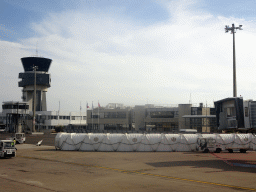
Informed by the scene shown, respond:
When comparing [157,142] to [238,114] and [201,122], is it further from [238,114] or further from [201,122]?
[201,122]

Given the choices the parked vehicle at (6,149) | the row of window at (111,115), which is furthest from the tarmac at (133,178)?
the row of window at (111,115)

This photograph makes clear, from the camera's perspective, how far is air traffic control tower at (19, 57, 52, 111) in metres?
168

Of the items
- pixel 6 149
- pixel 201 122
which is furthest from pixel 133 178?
pixel 201 122

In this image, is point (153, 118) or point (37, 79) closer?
point (153, 118)

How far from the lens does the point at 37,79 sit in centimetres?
16775

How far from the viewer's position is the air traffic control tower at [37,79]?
552 ft

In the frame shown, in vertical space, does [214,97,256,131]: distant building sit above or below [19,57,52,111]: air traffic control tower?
below

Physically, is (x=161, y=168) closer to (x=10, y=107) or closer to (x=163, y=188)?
(x=163, y=188)

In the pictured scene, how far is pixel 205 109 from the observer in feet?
335

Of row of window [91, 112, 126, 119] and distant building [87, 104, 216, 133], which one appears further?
row of window [91, 112, 126, 119]

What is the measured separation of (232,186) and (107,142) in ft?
105

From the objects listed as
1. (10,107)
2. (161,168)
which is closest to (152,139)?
(161,168)

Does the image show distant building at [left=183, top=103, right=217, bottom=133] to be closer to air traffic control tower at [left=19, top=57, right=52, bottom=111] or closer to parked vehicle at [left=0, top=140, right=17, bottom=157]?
parked vehicle at [left=0, top=140, right=17, bottom=157]

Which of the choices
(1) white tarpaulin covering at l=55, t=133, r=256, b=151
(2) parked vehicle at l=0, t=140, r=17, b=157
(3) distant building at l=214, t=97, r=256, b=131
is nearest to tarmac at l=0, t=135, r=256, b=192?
(2) parked vehicle at l=0, t=140, r=17, b=157
